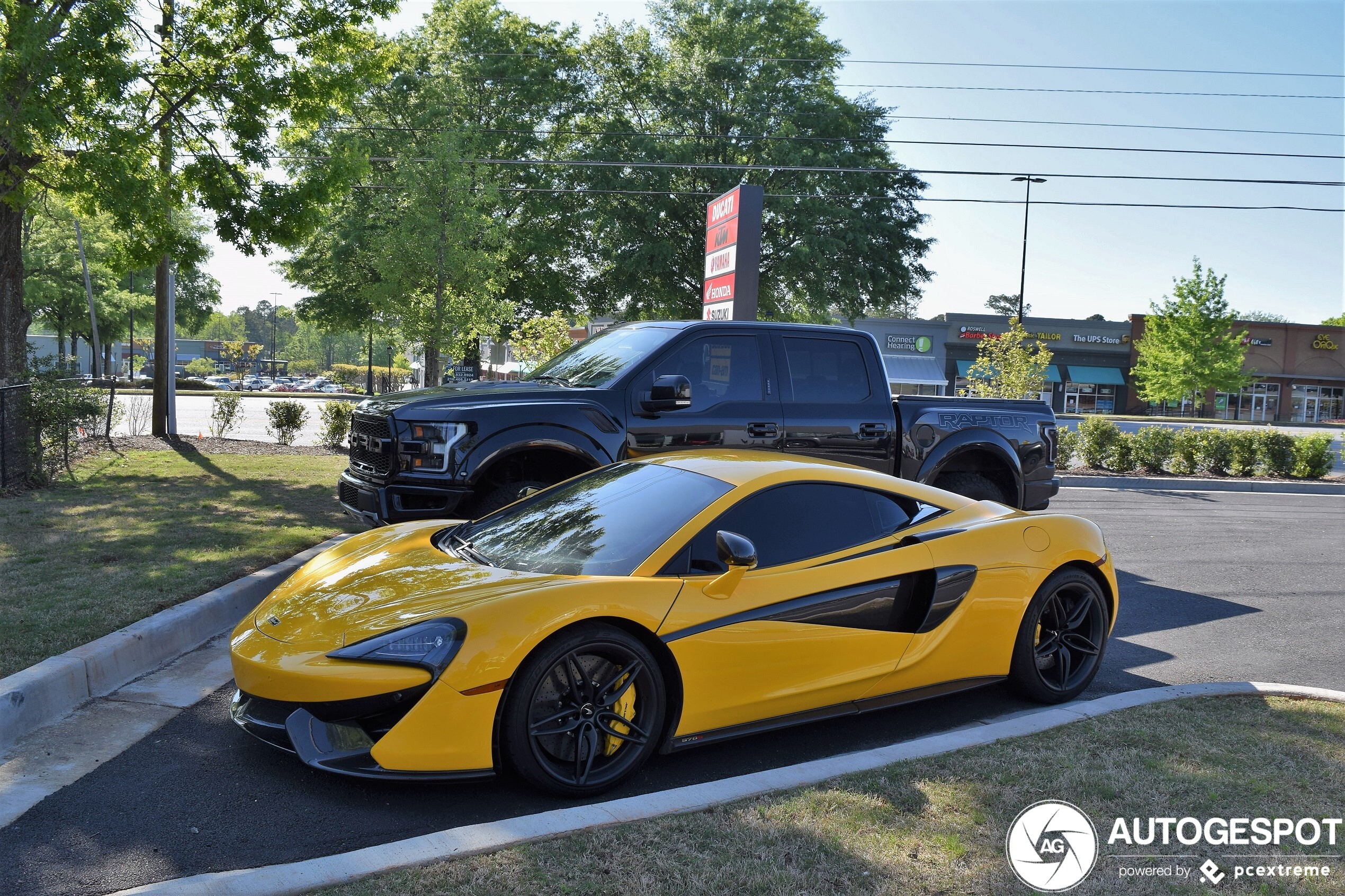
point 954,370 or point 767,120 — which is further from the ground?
point 767,120

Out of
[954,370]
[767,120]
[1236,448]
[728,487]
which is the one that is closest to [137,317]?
[767,120]

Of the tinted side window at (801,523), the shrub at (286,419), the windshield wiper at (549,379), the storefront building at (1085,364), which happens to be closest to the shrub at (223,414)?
the shrub at (286,419)

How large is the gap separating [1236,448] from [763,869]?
20786mm

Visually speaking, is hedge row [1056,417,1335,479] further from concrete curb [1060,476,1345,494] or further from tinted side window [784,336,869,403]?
tinted side window [784,336,869,403]

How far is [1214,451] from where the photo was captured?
20141 mm

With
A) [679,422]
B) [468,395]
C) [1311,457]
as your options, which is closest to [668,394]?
[679,422]

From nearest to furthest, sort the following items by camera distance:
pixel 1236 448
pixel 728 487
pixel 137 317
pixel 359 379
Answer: pixel 728 487 < pixel 1236 448 < pixel 137 317 < pixel 359 379

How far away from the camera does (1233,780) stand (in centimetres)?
384

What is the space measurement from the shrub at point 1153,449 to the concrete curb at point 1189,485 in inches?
35.8

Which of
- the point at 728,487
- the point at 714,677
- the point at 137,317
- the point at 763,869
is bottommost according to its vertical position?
the point at 763,869

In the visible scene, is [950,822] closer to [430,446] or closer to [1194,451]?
[430,446]

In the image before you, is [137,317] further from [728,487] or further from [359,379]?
[728,487]

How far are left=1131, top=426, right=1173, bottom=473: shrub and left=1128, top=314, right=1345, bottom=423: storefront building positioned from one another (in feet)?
150

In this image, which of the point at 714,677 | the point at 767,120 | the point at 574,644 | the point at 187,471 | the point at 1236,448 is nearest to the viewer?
the point at 574,644
